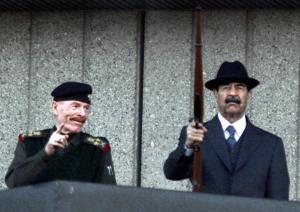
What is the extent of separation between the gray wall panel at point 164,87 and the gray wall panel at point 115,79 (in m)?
0.07

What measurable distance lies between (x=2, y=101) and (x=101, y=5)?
2.25ft

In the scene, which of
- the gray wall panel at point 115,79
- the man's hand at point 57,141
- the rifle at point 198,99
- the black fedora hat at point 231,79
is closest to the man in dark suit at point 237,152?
the black fedora hat at point 231,79

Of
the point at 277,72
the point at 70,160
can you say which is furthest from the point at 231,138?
the point at 277,72

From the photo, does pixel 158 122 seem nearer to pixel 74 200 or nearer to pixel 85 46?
pixel 85 46

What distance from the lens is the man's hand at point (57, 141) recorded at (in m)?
6.43

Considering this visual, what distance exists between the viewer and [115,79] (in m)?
8.16

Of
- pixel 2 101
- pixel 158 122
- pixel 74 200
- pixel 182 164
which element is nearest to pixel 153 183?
pixel 158 122

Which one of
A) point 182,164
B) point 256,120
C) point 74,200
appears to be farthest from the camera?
point 256,120

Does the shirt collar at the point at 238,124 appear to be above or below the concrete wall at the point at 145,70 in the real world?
below

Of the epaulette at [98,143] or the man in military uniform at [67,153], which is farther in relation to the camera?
the epaulette at [98,143]

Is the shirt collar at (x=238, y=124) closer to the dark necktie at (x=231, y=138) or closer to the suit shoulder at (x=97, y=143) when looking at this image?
the dark necktie at (x=231, y=138)

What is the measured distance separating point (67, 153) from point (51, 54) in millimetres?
1385

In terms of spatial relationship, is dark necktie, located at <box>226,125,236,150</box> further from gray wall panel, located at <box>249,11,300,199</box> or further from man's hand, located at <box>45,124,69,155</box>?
gray wall panel, located at <box>249,11,300,199</box>

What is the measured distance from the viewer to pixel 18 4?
8164 mm
